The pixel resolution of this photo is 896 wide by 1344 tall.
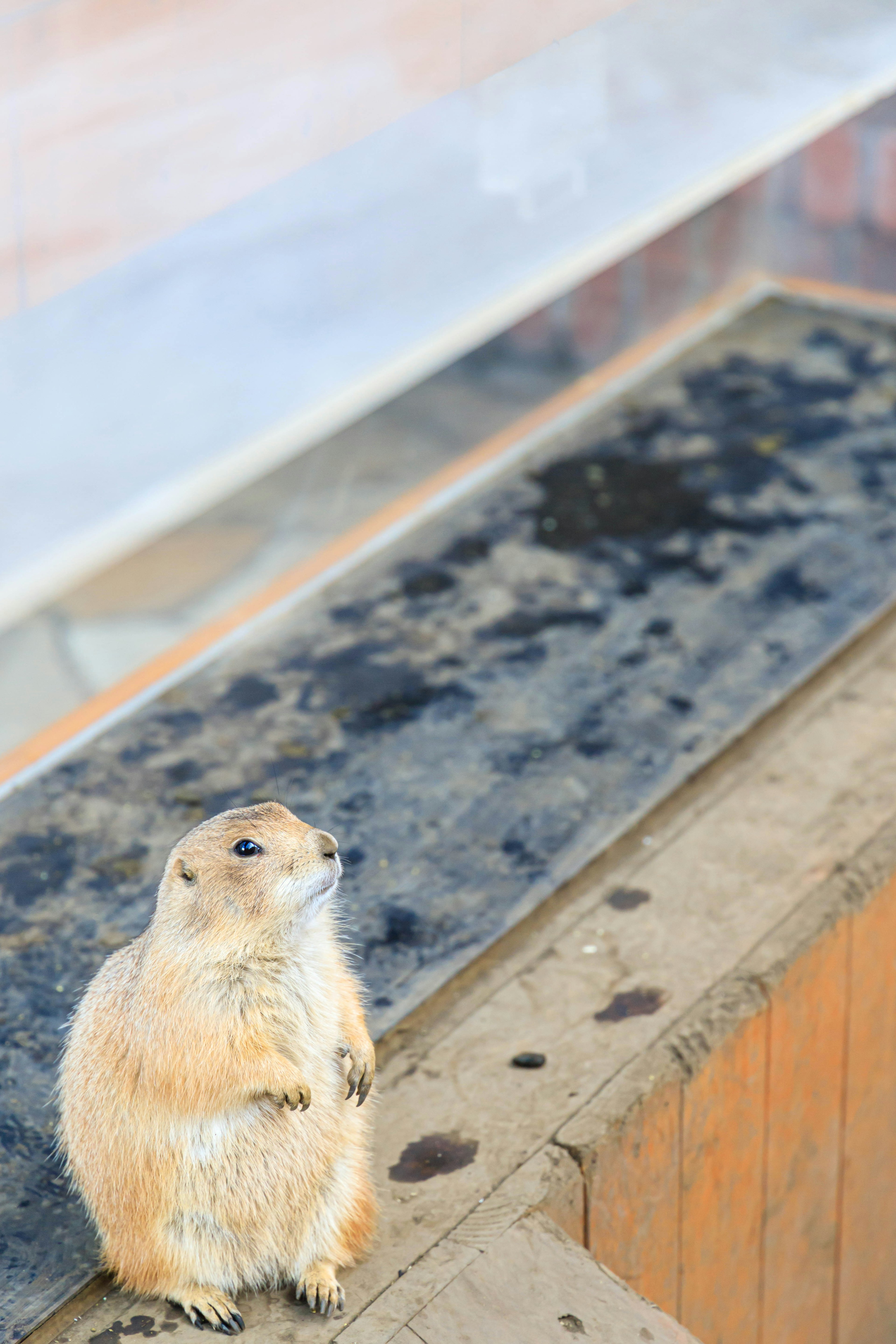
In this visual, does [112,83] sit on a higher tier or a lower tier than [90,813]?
higher

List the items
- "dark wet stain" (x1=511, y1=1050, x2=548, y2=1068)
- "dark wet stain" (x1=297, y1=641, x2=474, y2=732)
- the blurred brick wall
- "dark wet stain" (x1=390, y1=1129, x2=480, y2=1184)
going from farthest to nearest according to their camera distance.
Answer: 1. the blurred brick wall
2. "dark wet stain" (x1=297, y1=641, x2=474, y2=732)
3. "dark wet stain" (x1=511, y1=1050, x2=548, y2=1068)
4. "dark wet stain" (x1=390, y1=1129, x2=480, y2=1184)

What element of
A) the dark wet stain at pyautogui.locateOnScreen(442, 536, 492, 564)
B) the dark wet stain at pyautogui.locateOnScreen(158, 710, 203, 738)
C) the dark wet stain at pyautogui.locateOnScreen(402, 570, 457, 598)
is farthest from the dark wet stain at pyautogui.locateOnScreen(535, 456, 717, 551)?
the dark wet stain at pyautogui.locateOnScreen(158, 710, 203, 738)

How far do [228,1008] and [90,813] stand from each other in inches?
35.8

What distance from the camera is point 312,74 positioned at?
159cm

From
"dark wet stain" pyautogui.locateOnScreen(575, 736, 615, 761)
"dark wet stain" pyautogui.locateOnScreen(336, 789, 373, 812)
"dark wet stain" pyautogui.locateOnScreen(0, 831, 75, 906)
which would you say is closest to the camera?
"dark wet stain" pyautogui.locateOnScreen(0, 831, 75, 906)

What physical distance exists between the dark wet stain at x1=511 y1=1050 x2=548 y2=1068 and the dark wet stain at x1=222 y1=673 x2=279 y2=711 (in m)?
0.88

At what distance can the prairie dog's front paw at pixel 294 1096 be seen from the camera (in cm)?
129

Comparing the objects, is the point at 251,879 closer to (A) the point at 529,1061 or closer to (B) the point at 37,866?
(A) the point at 529,1061

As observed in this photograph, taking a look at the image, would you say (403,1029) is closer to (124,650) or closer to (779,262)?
(124,650)

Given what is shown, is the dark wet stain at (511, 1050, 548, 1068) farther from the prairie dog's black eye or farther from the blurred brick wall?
the blurred brick wall

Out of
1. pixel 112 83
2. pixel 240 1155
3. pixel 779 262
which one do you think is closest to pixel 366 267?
pixel 112 83

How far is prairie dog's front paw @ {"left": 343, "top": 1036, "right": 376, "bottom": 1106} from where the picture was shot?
1.38m

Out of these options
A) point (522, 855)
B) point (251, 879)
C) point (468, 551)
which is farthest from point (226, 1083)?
point (468, 551)

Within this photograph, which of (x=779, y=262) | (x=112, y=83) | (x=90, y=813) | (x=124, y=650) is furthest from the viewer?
(x=779, y=262)
